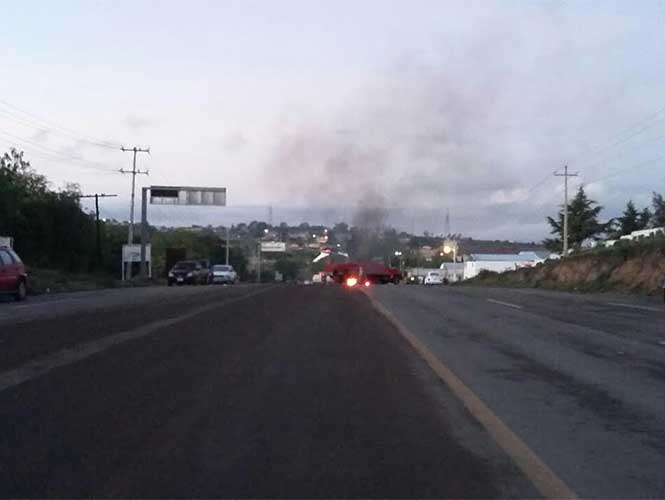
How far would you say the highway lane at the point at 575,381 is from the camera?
10.8 metres

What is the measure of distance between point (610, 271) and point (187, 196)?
45311 millimetres

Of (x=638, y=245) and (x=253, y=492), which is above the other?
(x=638, y=245)

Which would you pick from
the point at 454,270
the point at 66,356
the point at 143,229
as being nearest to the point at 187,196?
the point at 143,229

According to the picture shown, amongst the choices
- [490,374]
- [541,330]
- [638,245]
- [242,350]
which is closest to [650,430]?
[490,374]

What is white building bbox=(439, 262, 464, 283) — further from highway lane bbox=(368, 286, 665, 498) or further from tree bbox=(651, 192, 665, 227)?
highway lane bbox=(368, 286, 665, 498)

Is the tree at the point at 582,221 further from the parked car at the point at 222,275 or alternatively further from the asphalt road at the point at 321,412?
the asphalt road at the point at 321,412

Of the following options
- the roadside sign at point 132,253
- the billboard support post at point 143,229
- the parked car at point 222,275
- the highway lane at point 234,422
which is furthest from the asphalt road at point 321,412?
the roadside sign at point 132,253

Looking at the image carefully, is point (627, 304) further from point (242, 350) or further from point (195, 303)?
point (242, 350)

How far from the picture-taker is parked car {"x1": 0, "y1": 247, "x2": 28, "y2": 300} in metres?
41.2

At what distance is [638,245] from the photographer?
6519 centimetres

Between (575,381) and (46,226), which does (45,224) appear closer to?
(46,226)

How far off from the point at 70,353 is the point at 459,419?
892 cm

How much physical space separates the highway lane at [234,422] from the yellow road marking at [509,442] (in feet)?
0.38

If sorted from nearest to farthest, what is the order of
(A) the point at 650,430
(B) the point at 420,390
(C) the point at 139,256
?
1. (A) the point at 650,430
2. (B) the point at 420,390
3. (C) the point at 139,256
